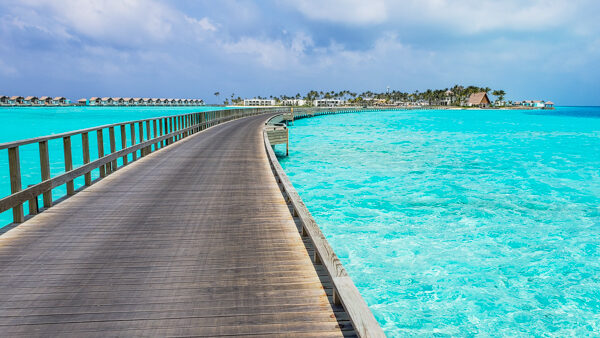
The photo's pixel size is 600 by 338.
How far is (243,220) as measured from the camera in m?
6.66

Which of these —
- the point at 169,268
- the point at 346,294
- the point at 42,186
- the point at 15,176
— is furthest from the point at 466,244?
the point at 15,176

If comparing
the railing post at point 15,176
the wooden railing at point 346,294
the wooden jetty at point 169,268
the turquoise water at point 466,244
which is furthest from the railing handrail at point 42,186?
the turquoise water at point 466,244

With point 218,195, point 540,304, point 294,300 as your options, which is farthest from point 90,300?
point 540,304

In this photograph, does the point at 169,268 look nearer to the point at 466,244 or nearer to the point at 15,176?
the point at 15,176

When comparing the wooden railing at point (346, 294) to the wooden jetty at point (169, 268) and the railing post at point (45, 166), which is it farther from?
the railing post at point (45, 166)

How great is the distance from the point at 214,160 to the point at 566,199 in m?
12.7

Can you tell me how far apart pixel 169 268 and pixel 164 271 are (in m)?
0.09

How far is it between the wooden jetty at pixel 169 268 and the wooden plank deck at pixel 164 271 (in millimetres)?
14

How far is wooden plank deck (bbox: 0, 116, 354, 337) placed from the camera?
3570 mm

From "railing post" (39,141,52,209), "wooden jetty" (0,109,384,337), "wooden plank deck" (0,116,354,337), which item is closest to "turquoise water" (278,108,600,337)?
"wooden jetty" (0,109,384,337)

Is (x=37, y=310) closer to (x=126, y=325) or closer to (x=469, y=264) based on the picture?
(x=126, y=325)

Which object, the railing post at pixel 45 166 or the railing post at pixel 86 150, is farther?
the railing post at pixel 86 150

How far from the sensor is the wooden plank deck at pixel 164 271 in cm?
357

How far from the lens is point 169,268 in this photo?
4719 millimetres
